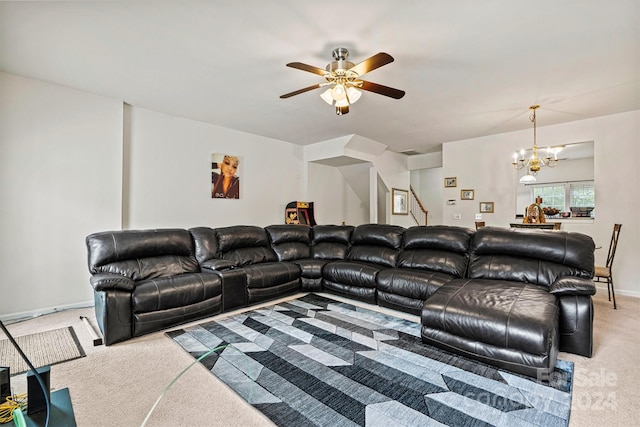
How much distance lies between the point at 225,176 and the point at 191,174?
1.96ft

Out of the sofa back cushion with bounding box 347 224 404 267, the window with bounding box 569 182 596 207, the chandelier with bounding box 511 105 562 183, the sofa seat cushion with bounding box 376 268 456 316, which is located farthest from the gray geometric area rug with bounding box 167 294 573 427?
the window with bounding box 569 182 596 207

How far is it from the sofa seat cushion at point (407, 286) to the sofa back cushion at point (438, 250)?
0.41ft

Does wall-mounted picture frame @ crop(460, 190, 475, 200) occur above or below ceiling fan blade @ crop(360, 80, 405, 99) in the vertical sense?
below

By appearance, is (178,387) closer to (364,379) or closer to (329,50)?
(364,379)

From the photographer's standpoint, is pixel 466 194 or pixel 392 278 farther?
pixel 466 194

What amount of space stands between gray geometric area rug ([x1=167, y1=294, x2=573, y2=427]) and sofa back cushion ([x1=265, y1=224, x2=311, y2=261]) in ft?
5.04

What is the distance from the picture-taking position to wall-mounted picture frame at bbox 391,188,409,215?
6961mm

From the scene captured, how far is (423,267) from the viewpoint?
11.6ft

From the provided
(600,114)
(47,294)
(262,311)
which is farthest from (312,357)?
(600,114)

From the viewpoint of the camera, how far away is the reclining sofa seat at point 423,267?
10.3 ft

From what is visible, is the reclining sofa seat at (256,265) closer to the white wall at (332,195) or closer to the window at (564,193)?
the white wall at (332,195)

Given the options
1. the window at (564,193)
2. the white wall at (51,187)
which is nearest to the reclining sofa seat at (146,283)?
the white wall at (51,187)

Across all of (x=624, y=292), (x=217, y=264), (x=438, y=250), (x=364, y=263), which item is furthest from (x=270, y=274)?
(x=624, y=292)

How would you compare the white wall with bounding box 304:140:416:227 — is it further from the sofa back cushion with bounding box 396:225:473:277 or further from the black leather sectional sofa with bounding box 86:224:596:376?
the sofa back cushion with bounding box 396:225:473:277
